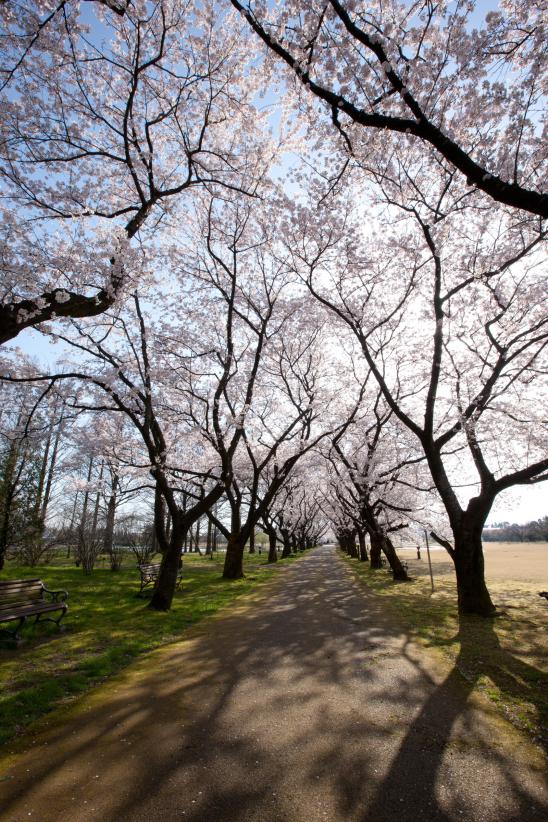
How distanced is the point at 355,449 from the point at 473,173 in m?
20.9

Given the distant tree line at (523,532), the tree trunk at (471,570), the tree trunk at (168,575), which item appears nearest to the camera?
the tree trunk at (471,570)

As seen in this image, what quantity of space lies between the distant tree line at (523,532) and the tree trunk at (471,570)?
331 feet

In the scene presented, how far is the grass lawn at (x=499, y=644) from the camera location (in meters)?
4.69

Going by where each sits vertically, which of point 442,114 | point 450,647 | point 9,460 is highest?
point 442,114

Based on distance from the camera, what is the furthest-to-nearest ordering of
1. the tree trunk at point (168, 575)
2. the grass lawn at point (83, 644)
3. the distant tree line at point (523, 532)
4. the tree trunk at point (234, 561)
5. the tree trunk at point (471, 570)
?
the distant tree line at point (523, 532) < the tree trunk at point (234, 561) < the tree trunk at point (168, 575) < the tree trunk at point (471, 570) < the grass lawn at point (83, 644)

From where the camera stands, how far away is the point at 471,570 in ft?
31.2

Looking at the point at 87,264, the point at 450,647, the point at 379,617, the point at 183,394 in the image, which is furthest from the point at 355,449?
the point at 87,264

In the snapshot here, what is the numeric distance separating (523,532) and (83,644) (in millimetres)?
138987

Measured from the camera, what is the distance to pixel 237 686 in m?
5.13

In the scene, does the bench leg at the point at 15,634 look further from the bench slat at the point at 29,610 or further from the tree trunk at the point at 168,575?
the tree trunk at the point at 168,575

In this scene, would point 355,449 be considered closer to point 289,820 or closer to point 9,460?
point 9,460

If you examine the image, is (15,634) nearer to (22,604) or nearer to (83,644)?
(22,604)

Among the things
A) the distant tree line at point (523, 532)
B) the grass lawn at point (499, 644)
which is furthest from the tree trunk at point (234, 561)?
the distant tree line at point (523, 532)

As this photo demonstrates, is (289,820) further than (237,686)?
No
